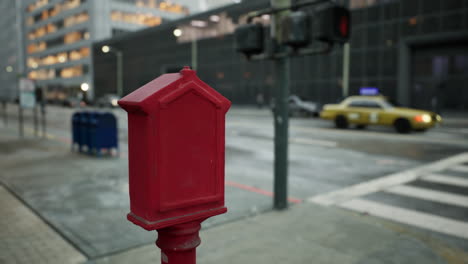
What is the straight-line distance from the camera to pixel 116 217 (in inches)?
215

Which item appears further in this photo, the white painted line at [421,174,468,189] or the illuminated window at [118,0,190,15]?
the illuminated window at [118,0,190,15]

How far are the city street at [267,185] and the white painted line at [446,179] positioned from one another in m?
0.02

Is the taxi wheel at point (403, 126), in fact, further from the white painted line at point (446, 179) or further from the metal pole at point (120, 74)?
the metal pole at point (120, 74)

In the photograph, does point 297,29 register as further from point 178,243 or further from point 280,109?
point 178,243

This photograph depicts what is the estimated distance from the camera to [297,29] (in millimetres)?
4918

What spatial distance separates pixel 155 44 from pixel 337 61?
30.8 m

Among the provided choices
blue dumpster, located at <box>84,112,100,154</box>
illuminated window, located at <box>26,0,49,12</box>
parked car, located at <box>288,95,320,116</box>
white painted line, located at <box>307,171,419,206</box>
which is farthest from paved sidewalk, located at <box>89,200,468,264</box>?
illuminated window, located at <box>26,0,49,12</box>

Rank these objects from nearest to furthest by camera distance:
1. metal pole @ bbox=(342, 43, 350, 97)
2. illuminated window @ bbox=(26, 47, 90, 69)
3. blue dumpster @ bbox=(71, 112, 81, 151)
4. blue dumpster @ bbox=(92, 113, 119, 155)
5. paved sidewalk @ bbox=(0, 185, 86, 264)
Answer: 1. paved sidewalk @ bbox=(0, 185, 86, 264)
2. blue dumpster @ bbox=(92, 113, 119, 155)
3. blue dumpster @ bbox=(71, 112, 81, 151)
4. metal pole @ bbox=(342, 43, 350, 97)
5. illuminated window @ bbox=(26, 47, 90, 69)

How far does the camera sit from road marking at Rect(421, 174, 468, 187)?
7.83 m

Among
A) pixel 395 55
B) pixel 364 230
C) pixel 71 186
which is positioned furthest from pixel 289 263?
pixel 395 55

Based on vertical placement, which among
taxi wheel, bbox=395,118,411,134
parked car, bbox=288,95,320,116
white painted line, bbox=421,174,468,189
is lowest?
white painted line, bbox=421,174,468,189

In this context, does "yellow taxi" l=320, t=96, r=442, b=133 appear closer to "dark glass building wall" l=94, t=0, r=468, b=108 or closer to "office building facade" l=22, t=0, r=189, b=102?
"dark glass building wall" l=94, t=0, r=468, b=108

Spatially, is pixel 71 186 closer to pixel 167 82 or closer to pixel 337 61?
pixel 167 82

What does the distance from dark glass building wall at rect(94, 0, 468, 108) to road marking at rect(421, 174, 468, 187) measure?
2382cm
